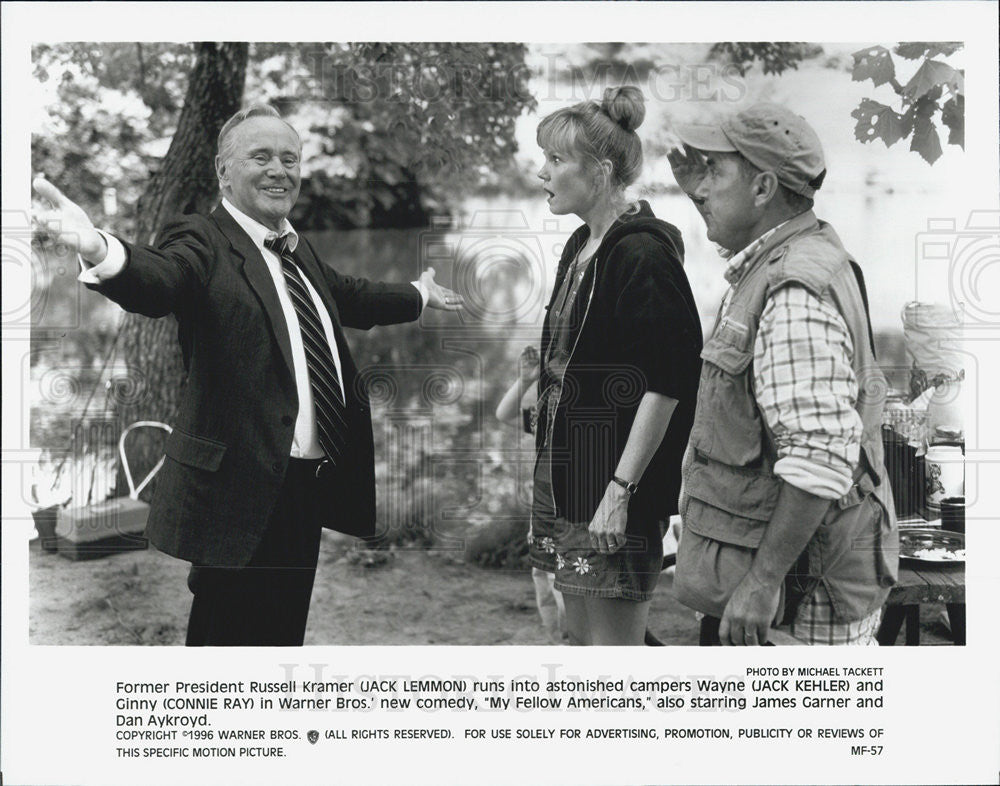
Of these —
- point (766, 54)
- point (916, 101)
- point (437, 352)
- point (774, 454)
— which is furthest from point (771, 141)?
point (437, 352)

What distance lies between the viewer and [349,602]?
4.15 m

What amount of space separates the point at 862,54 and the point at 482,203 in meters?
1.49

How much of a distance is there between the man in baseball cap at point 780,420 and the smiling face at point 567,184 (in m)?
0.31

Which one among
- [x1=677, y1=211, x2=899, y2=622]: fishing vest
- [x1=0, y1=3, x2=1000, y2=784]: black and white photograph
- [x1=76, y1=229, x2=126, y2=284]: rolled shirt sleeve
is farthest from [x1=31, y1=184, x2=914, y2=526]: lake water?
[x1=76, y1=229, x2=126, y2=284]: rolled shirt sleeve

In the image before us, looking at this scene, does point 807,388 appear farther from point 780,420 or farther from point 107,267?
point 107,267

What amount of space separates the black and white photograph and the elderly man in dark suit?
0.01 m

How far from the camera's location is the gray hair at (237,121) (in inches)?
159

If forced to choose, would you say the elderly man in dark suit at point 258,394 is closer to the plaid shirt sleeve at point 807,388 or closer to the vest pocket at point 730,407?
the vest pocket at point 730,407

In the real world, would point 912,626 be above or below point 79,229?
below

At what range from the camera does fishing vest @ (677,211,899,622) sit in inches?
137

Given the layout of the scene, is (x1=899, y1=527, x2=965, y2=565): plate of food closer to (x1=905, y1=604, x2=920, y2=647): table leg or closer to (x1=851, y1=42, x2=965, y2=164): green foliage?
(x1=905, y1=604, x2=920, y2=647): table leg

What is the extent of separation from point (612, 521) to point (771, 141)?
1.43 meters

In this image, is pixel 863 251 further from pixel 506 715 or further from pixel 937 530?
pixel 506 715

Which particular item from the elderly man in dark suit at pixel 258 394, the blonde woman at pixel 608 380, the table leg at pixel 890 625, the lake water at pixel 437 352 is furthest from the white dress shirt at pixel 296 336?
the table leg at pixel 890 625
